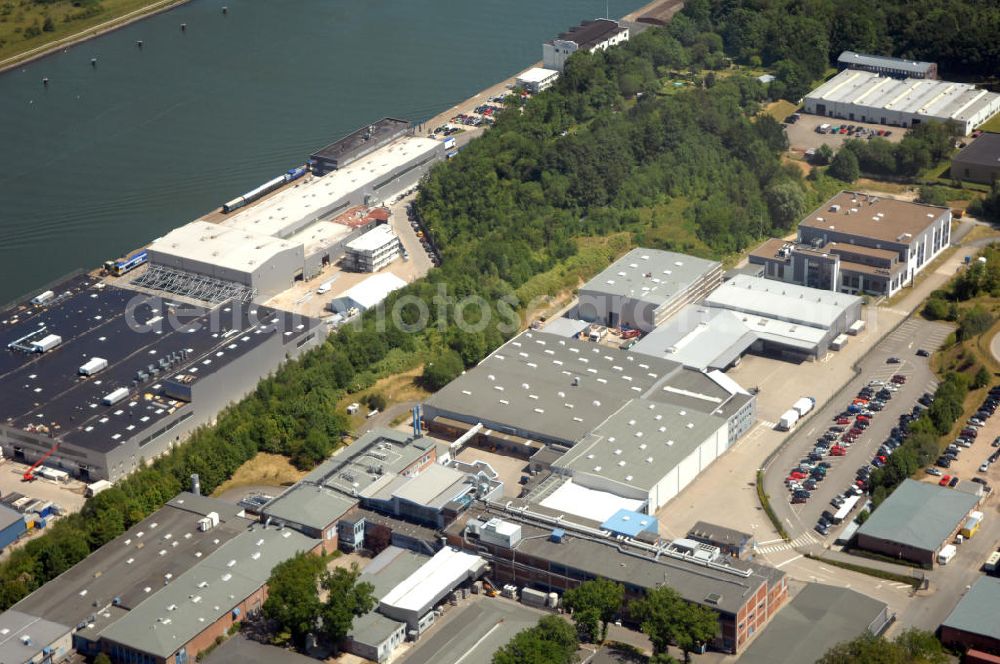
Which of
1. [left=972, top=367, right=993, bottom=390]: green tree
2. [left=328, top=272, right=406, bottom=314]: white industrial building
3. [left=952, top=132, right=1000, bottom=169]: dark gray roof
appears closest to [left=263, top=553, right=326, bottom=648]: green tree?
[left=328, top=272, right=406, bottom=314]: white industrial building

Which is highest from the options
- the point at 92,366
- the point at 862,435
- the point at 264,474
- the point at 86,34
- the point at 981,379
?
the point at 86,34

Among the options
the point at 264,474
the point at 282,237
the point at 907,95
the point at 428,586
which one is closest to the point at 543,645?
the point at 428,586

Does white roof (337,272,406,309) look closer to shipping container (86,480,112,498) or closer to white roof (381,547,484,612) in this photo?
shipping container (86,480,112,498)

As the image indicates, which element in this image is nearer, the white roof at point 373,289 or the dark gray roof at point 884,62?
the white roof at point 373,289

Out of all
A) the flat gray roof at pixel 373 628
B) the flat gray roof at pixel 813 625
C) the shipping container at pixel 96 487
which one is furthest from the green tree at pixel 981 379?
the shipping container at pixel 96 487

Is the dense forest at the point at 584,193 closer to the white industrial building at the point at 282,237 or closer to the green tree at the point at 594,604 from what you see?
the white industrial building at the point at 282,237

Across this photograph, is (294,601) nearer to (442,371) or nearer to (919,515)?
(442,371)
